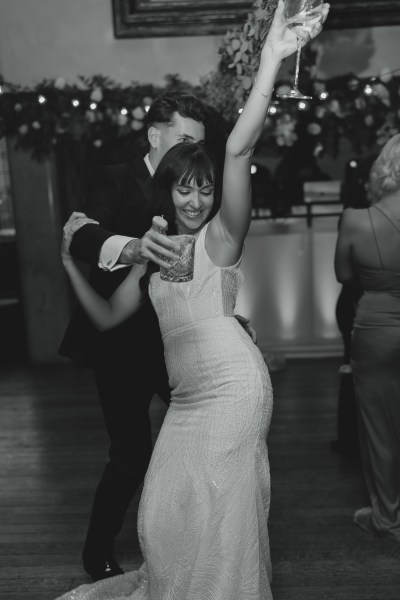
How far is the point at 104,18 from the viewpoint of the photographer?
214 inches

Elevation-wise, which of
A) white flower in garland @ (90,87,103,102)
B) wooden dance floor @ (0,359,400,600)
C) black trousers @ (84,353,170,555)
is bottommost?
wooden dance floor @ (0,359,400,600)

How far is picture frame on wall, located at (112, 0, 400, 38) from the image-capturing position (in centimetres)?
530

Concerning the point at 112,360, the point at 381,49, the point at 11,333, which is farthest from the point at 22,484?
the point at 381,49

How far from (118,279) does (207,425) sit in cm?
66

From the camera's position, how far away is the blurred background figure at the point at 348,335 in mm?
3361

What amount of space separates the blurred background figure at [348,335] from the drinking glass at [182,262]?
5.99 feet

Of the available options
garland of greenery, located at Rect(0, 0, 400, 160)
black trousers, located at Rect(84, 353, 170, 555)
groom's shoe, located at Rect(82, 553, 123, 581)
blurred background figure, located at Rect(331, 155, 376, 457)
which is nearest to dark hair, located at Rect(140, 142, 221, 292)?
black trousers, located at Rect(84, 353, 170, 555)

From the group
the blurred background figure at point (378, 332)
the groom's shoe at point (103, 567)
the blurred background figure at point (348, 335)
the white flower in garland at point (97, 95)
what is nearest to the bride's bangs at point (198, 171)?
the blurred background figure at point (378, 332)

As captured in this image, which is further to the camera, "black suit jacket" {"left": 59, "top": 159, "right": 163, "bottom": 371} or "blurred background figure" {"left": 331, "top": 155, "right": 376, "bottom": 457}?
"blurred background figure" {"left": 331, "top": 155, "right": 376, "bottom": 457}

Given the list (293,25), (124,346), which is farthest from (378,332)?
(293,25)

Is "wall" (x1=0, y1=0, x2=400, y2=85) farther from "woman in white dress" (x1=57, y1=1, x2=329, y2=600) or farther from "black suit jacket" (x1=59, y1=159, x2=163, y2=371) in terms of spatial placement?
"woman in white dress" (x1=57, y1=1, x2=329, y2=600)

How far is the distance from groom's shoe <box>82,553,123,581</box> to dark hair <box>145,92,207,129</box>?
150cm

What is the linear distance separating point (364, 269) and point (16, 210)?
3.60 metres

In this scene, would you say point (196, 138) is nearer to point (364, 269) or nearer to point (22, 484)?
point (364, 269)
